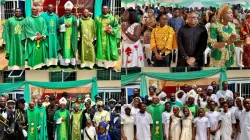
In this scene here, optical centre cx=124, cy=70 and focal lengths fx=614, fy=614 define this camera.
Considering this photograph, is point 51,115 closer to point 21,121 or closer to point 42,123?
point 42,123

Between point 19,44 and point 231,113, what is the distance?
1929 mm

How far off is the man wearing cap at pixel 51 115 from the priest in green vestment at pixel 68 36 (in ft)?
1.12

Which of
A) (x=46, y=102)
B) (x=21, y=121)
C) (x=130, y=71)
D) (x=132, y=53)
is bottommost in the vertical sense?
(x=21, y=121)

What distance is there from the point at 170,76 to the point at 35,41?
1210 millimetres

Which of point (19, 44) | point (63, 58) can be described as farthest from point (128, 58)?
point (19, 44)

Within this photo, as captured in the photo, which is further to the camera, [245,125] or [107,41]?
[107,41]

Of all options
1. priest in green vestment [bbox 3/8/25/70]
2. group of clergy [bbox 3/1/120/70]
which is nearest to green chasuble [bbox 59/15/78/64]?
group of clergy [bbox 3/1/120/70]

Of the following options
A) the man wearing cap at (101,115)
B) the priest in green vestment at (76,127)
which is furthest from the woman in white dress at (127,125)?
the priest in green vestment at (76,127)

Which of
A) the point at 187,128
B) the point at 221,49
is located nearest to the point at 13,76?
the point at 187,128

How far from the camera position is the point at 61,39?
5383 mm

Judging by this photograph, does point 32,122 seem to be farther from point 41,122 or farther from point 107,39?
point 107,39

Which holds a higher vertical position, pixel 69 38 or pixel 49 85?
pixel 69 38

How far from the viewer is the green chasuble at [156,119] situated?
5332mm

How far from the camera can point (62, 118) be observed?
5.36m
